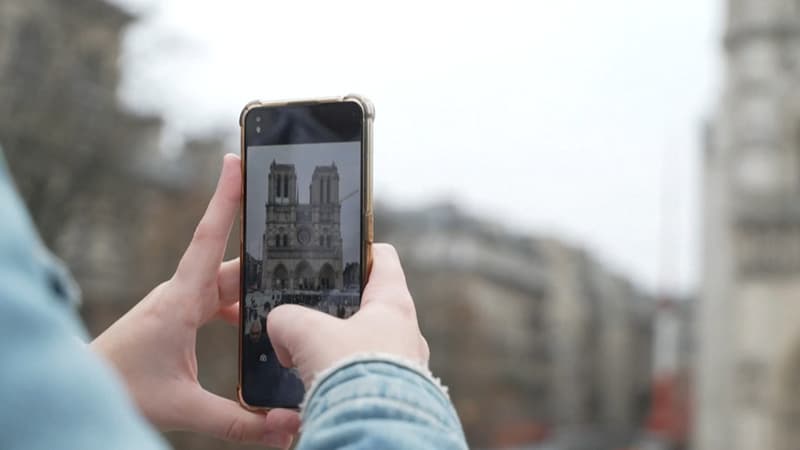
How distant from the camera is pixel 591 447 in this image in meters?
64.4

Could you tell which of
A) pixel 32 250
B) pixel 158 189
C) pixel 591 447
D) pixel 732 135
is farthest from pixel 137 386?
pixel 591 447

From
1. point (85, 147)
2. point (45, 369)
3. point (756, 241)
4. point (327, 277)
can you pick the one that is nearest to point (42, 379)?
point (45, 369)

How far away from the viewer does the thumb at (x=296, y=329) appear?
4.39 feet

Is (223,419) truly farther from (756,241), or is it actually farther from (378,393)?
(756,241)

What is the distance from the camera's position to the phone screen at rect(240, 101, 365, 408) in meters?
1.66

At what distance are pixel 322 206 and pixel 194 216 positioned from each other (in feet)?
74.3

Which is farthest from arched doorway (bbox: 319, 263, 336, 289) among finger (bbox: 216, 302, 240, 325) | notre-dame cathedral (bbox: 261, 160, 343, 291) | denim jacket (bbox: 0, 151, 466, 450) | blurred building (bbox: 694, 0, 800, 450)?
blurred building (bbox: 694, 0, 800, 450)

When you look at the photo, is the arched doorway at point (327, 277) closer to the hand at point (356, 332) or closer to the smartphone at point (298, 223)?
the smartphone at point (298, 223)

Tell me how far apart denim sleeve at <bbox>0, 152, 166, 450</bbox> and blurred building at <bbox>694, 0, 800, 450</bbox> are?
107 ft

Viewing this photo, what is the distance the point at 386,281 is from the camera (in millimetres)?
1501

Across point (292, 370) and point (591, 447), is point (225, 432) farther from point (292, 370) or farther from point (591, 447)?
point (591, 447)

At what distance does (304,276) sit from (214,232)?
13cm

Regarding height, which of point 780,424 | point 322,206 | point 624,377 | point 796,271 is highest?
point 322,206

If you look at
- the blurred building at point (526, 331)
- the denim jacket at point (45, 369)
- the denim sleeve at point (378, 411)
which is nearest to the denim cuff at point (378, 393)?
the denim sleeve at point (378, 411)
